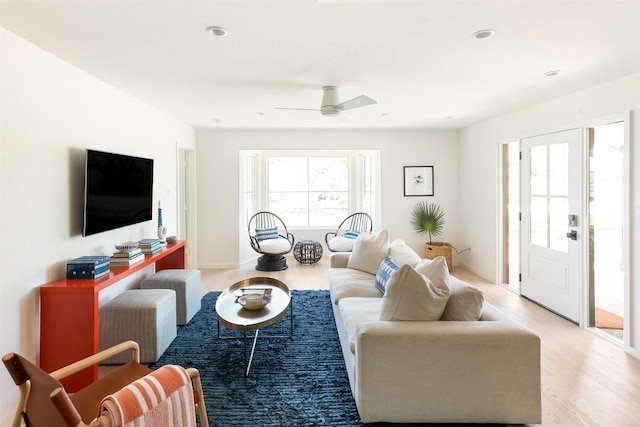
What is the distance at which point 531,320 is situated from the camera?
3.66 m

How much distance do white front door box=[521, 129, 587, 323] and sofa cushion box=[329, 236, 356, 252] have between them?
238 centimetres

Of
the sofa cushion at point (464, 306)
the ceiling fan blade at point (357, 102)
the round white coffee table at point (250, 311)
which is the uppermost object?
the ceiling fan blade at point (357, 102)

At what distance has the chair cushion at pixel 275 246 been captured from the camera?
18.6 feet

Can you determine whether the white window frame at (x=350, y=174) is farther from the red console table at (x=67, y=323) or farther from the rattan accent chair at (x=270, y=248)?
the red console table at (x=67, y=323)

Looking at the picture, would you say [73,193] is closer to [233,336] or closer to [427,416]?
[233,336]

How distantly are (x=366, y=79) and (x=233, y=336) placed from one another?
8.63 ft

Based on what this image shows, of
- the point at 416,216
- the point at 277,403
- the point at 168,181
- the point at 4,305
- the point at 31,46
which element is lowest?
the point at 277,403

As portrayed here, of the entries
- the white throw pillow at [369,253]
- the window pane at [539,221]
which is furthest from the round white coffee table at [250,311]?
the window pane at [539,221]

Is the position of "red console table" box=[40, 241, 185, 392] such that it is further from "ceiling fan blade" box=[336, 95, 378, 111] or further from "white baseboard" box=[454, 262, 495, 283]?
"white baseboard" box=[454, 262, 495, 283]

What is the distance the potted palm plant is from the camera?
5.73 meters

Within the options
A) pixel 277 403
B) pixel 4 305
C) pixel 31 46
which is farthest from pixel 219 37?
pixel 277 403

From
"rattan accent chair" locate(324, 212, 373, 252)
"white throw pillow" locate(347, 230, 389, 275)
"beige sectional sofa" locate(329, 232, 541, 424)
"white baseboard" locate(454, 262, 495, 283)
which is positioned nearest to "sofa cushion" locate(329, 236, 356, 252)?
"rattan accent chair" locate(324, 212, 373, 252)

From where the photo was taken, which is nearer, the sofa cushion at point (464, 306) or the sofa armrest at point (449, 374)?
the sofa armrest at point (449, 374)

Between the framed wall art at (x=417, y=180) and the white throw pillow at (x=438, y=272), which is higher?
the framed wall art at (x=417, y=180)
